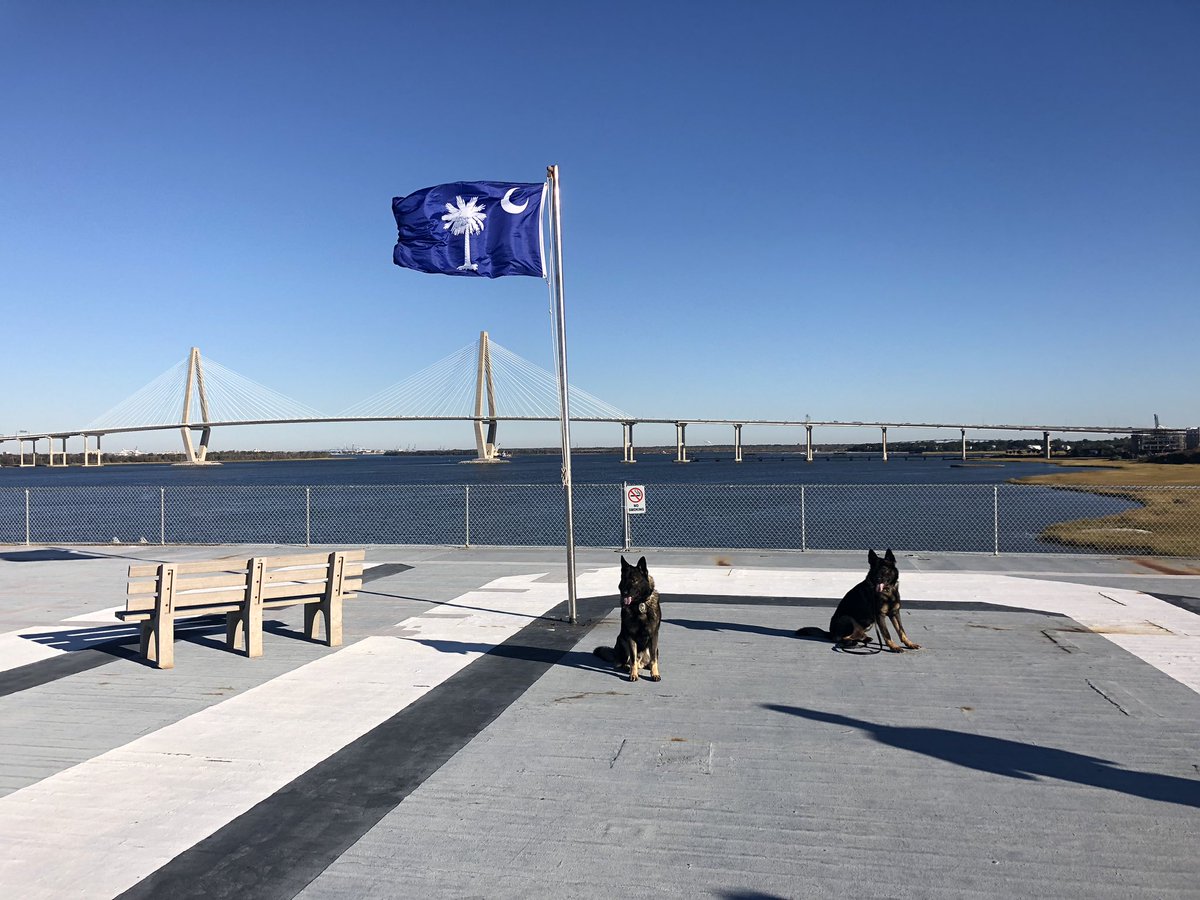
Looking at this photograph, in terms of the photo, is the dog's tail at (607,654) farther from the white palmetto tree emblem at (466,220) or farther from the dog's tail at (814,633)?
the white palmetto tree emblem at (466,220)

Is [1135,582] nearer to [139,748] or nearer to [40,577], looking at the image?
[139,748]

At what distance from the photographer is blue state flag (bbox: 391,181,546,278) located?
9.01 meters

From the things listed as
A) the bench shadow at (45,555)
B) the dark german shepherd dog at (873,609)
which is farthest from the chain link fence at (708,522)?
the dark german shepherd dog at (873,609)

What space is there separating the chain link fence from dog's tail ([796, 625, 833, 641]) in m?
5.79

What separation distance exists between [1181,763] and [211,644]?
25.6 ft

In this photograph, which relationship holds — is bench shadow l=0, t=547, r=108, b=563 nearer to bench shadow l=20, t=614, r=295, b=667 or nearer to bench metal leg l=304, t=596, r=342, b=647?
bench shadow l=20, t=614, r=295, b=667

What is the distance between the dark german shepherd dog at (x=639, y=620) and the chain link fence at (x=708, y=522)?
23.7ft

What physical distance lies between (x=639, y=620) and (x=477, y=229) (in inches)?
182

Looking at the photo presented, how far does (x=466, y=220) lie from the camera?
912 centimetres

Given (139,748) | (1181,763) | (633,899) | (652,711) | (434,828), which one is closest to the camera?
(633,899)

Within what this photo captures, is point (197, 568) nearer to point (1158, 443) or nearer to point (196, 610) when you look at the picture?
point (196, 610)

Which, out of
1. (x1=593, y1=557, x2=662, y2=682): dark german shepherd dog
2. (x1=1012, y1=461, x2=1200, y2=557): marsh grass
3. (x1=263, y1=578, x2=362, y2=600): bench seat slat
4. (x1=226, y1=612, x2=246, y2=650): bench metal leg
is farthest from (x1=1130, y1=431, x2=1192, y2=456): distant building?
(x1=226, y1=612, x2=246, y2=650): bench metal leg

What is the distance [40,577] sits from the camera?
12.8m

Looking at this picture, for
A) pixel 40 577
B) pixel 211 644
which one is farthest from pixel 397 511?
pixel 211 644
